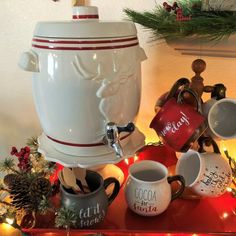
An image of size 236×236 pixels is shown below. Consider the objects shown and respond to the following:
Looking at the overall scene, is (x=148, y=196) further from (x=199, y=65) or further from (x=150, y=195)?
(x=199, y=65)

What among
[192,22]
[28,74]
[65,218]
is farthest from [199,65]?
[28,74]

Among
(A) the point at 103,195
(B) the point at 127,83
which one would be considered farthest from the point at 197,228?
(B) the point at 127,83

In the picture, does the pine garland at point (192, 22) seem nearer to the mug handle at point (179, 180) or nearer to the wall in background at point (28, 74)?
the wall in background at point (28, 74)

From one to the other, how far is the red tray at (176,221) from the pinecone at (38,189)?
63mm

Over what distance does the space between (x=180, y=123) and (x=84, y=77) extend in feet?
0.67

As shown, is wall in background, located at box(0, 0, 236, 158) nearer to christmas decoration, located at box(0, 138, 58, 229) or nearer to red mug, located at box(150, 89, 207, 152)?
red mug, located at box(150, 89, 207, 152)

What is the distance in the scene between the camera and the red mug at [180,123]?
1.73ft

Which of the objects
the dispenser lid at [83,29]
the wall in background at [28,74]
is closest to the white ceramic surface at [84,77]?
the dispenser lid at [83,29]

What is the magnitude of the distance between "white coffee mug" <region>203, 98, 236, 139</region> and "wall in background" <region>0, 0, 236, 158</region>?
18cm

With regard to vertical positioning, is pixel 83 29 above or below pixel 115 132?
above

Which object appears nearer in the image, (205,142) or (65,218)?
(65,218)

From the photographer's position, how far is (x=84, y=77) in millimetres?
465

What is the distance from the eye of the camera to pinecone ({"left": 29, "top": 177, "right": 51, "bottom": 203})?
540 mm

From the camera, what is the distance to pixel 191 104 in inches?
22.6
